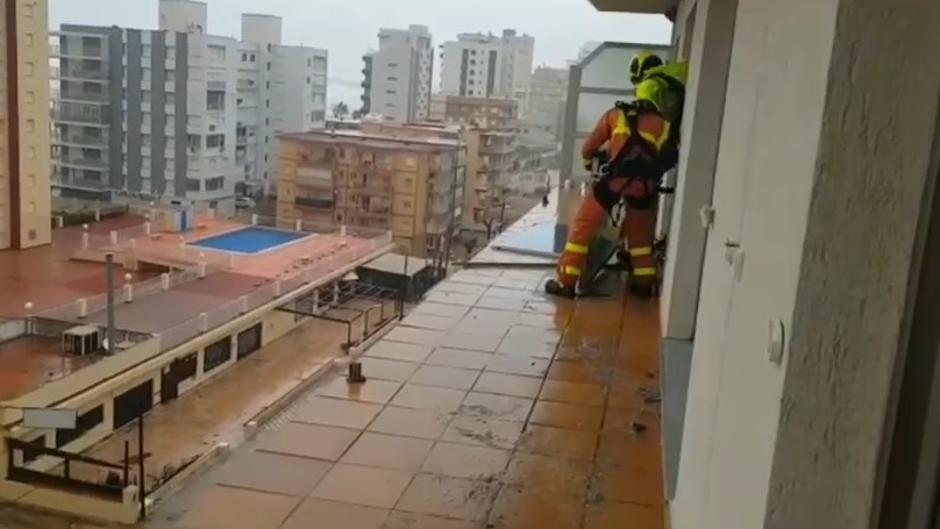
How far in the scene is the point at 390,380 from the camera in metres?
3.92

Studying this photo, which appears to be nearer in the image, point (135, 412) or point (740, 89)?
point (740, 89)

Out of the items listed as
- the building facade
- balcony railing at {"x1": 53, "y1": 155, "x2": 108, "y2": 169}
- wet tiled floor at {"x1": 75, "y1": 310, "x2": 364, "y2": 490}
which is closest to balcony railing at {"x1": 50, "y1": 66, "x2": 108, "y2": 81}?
balcony railing at {"x1": 53, "y1": 155, "x2": 108, "y2": 169}

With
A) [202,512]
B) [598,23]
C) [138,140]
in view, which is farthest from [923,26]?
[138,140]

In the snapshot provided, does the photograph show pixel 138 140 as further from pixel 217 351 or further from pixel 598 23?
pixel 598 23

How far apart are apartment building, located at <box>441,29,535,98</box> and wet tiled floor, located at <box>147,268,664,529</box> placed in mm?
9429

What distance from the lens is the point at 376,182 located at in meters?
13.0

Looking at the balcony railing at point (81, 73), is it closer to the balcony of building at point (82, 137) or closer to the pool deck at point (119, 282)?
the balcony of building at point (82, 137)

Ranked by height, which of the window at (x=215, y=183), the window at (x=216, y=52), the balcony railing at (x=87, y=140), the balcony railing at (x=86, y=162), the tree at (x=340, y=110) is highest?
the window at (x=216, y=52)

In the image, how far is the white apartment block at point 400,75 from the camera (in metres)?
14.8

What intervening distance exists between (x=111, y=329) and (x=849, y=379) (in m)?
8.35

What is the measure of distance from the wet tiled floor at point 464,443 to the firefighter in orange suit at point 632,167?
2.01 ft

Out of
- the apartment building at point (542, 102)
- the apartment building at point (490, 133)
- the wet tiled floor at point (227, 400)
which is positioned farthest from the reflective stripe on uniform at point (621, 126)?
the apartment building at point (490, 133)

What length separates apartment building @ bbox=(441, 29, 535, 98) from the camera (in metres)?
13.8

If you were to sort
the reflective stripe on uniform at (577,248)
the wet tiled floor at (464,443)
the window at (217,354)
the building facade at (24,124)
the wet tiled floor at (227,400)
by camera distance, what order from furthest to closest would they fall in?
the building facade at (24,124) → the window at (217,354) → the wet tiled floor at (227,400) → the reflective stripe on uniform at (577,248) → the wet tiled floor at (464,443)
